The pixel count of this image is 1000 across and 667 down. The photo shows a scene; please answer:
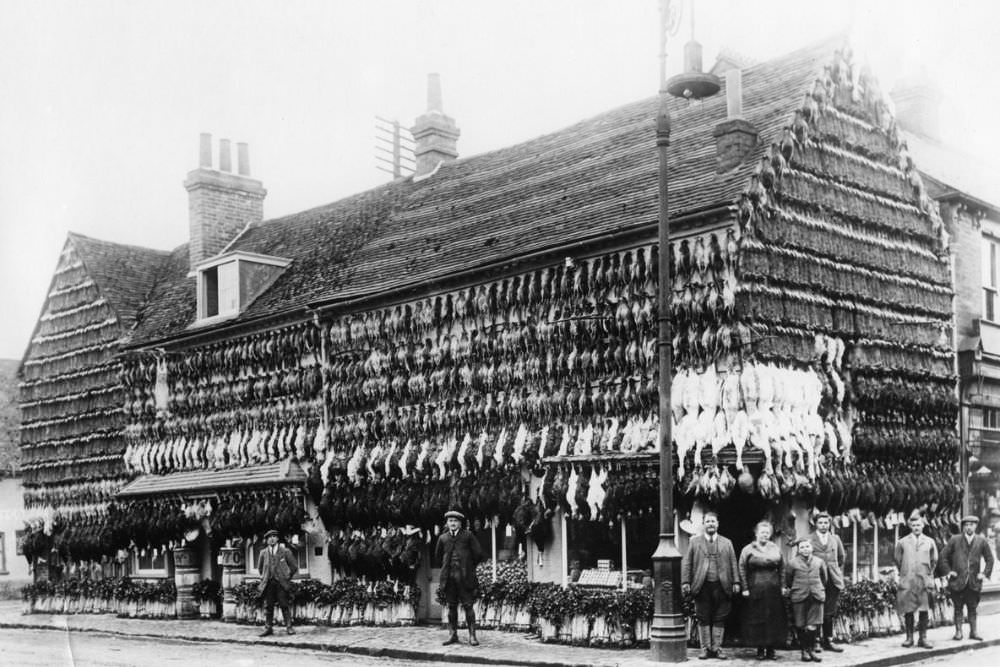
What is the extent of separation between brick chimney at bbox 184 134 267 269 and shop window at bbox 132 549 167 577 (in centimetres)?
683

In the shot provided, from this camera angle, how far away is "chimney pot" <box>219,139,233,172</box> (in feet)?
97.1

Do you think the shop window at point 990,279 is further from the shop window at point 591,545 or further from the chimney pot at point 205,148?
the chimney pot at point 205,148

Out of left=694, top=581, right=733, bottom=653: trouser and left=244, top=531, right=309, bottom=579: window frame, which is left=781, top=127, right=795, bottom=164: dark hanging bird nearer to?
→ left=694, top=581, right=733, bottom=653: trouser

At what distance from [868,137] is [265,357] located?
472 inches

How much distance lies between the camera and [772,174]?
1700 cm

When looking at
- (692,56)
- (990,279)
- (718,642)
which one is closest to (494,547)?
(718,642)

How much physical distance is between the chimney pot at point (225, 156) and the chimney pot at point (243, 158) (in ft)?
1.02

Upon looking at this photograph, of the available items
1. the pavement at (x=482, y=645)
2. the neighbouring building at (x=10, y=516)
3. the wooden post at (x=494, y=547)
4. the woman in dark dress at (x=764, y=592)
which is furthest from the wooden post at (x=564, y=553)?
the neighbouring building at (x=10, y=516)

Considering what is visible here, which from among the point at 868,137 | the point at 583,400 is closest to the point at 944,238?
the point at 868,137

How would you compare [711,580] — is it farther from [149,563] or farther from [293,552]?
[149,563]

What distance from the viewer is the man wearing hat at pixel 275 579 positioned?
2000 centimetres

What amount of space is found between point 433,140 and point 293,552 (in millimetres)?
9887

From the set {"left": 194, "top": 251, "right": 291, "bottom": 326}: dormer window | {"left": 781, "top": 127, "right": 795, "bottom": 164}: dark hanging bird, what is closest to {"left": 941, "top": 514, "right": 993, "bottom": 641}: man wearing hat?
{"left": 781, "top": 127, "right": 795, "bottom": 164}: dark hanging bird

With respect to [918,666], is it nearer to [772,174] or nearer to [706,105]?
[772,174]
